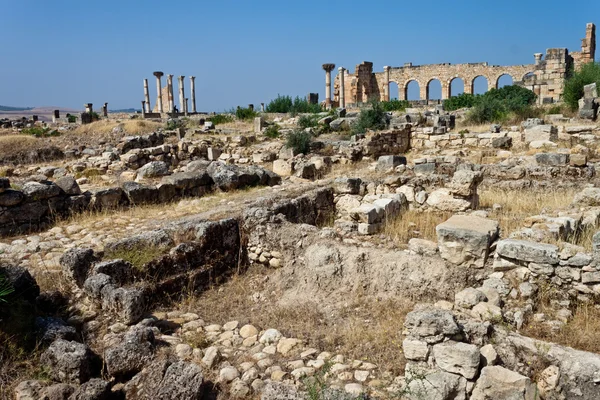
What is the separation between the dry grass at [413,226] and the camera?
21.6 feet

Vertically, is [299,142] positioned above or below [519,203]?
above

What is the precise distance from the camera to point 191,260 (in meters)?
6.12

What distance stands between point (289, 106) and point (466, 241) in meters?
27.7

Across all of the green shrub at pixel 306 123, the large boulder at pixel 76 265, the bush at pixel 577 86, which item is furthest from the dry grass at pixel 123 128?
the bush at pixel 577 86

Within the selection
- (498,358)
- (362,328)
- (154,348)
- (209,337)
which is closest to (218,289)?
(209,337)

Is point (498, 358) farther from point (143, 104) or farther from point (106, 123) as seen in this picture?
point (143, 104)

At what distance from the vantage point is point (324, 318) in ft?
16.5

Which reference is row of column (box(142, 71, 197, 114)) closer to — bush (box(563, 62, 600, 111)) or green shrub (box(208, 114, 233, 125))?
green shrub (box(208, 114, 233, 125))

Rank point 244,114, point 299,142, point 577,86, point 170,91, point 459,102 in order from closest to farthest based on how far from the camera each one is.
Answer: point 299,142 → point 577,86 → point 244,114 → point 459,102 → point 170,91

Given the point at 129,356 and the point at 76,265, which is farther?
the point at 76,265

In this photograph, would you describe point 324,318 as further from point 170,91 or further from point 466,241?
point 170,91

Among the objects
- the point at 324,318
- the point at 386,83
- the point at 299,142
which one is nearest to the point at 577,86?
the point at 299,142

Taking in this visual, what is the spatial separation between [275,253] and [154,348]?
2.43m

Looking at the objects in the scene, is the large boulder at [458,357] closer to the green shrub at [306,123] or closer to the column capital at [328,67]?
the green shrub at [306,123]
